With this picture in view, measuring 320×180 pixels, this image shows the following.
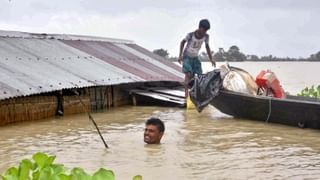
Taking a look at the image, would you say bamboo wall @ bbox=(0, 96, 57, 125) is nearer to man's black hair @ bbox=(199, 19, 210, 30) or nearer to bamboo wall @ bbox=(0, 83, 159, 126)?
bamboo wall @ bbox=(0, 83, 159, 126)

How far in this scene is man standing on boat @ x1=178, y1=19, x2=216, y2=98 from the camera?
10.9 metres

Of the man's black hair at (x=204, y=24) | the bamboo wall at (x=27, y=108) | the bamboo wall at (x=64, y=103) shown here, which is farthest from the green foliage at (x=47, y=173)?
the man's black hair at (x=204, y=24)

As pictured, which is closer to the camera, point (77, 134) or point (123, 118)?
point (77, 134)

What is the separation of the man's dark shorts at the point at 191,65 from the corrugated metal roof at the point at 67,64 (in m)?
1.48

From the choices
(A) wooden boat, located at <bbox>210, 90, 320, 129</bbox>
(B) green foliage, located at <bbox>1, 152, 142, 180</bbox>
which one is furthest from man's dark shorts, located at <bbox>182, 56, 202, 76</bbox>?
(B) green foliage, located at <bbox>1, 152, 142, 180</bbox>

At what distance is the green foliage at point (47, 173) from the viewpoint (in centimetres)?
242

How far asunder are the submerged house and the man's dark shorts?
58.3 inches

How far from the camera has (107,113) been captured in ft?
37.0

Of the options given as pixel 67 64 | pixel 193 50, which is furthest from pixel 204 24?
pixel 67 64

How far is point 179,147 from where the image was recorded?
693 centimetres

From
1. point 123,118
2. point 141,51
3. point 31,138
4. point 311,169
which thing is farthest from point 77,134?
point 141,51

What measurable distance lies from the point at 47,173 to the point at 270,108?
7.25 meters

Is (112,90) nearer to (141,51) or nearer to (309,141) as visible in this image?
(141,51)

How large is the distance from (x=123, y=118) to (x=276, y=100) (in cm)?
284
